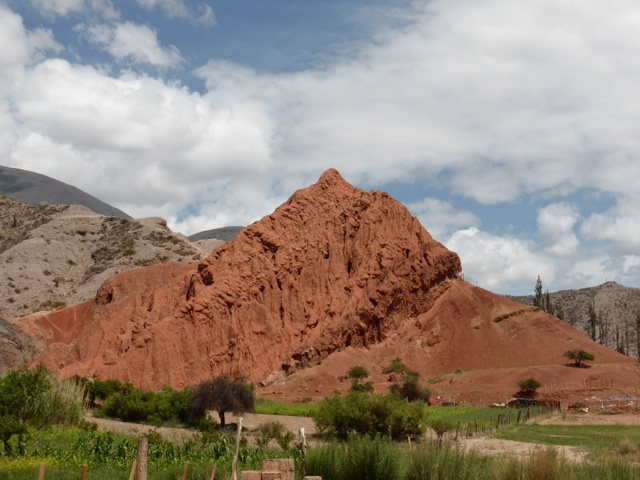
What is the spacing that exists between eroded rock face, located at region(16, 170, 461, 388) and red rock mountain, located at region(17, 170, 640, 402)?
11 cm

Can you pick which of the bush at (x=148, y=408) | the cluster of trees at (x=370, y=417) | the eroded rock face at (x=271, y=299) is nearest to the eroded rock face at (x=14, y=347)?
the eroded rock face at (x=271, y=299)

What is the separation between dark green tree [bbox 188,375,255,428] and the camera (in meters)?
Result: 34.2

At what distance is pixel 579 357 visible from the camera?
56.1m

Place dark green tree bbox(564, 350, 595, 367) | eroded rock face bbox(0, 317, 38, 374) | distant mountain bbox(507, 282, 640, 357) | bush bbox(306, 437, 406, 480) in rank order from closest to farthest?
bush bbox(306, 437, 406, 480) < dark green tree bbox(564, 350, 595, 367) < eroded rock face bbox(0, 317, 38, 374) < distant mountain bbox(507, 282, 640, 357)

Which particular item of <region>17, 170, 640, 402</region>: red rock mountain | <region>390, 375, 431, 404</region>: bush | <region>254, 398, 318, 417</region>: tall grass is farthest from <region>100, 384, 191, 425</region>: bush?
<region>17, 170, 640, 402</region>: red rock mountain

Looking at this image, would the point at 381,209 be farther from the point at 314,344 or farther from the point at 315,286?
the point at 314,344

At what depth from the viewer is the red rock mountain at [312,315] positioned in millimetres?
57031

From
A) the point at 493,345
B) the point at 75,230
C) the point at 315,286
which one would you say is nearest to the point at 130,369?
the point at 315,286

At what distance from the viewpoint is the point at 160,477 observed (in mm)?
16297

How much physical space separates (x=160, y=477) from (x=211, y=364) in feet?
135

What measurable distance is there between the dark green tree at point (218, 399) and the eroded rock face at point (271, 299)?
2012 cm

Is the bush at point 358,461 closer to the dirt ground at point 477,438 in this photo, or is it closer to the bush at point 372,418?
the dirt ground at point 477,438

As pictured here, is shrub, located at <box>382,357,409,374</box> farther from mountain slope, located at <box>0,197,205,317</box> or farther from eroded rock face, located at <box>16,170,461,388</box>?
mountain slope, located at <box>0,197,205,317</box>

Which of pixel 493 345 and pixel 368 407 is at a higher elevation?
pixel 493 345
